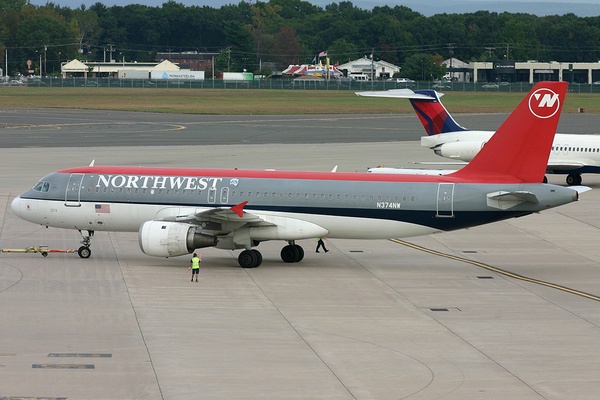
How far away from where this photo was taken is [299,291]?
121 feet

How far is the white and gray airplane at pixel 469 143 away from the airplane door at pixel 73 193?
2404 centimetres

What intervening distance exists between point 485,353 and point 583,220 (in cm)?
2814

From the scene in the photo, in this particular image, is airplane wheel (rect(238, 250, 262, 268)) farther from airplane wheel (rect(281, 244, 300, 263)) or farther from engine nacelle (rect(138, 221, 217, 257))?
airplane wheel (rect(281, 244, 300, 263))

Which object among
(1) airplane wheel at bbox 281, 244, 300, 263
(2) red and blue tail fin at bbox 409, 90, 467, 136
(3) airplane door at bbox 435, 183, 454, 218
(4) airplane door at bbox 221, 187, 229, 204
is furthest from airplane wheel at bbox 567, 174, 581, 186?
(4) airplane door at bbox 221, 187, 229, 204

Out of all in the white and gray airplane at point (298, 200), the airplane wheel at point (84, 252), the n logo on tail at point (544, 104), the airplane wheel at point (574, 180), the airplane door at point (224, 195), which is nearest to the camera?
the white and gray airplane at point (298, 200)

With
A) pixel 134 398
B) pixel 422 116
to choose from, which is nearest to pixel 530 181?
pixel 134 398

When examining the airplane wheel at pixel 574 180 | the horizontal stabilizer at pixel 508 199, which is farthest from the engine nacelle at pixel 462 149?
the horizontal stabilizer at pixel 508 199

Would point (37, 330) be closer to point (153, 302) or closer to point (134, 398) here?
point (153, 302)

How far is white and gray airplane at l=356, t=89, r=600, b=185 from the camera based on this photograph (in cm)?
6756

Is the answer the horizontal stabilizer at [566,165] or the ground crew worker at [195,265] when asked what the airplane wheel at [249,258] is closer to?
the ground crew worker at [195,265]

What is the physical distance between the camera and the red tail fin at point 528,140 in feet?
131

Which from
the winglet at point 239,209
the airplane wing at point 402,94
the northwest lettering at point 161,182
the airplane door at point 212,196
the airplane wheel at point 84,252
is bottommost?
the airplane wheel at point 84,252

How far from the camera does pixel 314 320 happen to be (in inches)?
1280

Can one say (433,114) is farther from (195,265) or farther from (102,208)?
(195,265)
